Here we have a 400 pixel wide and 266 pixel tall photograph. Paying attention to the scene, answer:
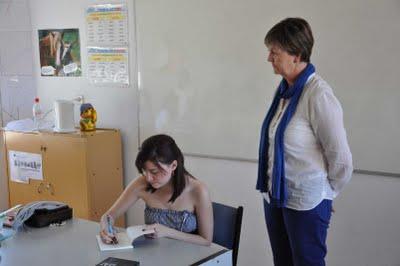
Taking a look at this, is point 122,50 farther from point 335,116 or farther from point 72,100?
point 335,116

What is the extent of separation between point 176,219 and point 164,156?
0.88 feet

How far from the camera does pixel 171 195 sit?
193 centimetres

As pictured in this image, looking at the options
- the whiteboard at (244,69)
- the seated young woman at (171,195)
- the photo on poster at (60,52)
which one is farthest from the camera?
the photo on poster at (60,52)

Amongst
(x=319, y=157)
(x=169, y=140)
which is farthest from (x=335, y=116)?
(x=169, y=140)

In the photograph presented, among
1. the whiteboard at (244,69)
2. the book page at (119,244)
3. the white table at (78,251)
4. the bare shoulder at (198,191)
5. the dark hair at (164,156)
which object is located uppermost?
the whiteboard at (244,69)

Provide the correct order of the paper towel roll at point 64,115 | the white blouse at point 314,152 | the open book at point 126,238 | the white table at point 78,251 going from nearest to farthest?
the white table at point 78,251, the open book at point 126,238, the white blouse at point 314,152, the paper towel roll at point 64,115

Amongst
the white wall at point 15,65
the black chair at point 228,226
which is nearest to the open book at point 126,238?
the black chair at point 228,226

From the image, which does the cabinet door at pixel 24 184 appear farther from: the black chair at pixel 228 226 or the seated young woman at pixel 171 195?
the black chair at pixel 228 226

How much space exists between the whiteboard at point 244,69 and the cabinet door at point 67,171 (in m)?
0.48

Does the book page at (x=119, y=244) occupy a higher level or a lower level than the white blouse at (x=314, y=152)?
lower

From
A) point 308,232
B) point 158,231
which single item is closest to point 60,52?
point 158,231

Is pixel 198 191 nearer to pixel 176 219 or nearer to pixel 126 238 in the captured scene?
pixel 176 219

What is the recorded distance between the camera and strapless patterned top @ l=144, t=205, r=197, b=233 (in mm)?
1873

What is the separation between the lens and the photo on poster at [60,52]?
11.3ft
